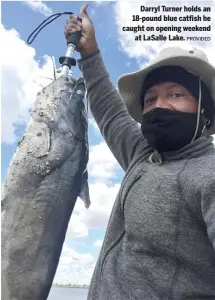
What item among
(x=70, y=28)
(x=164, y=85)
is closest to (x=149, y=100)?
(x=164, y=85)

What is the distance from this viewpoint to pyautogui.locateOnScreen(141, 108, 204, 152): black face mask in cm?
311

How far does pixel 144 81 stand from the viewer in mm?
3686

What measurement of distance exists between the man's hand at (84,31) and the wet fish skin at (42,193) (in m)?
0.54

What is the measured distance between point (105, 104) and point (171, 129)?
144 centimetres

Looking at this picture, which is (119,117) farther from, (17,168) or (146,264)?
(146,264)

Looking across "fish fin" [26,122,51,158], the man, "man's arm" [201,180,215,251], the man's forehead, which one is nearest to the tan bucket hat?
the man

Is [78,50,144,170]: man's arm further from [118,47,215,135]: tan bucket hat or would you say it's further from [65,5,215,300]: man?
[118,47,215,135]: tan bucket hat

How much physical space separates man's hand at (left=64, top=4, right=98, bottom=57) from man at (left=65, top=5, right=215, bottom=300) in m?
0.12

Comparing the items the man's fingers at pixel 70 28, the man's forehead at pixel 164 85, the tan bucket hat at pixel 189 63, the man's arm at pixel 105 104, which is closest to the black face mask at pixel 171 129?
the man's forehead at pixel 164 85

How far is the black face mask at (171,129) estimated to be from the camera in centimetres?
311

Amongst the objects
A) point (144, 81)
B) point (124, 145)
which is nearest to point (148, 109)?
point (144, 81)

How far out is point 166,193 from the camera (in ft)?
9.32

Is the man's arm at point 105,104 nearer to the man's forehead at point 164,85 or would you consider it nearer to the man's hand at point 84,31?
the man's hand at point 84,31

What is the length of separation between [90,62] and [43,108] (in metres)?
0.91
